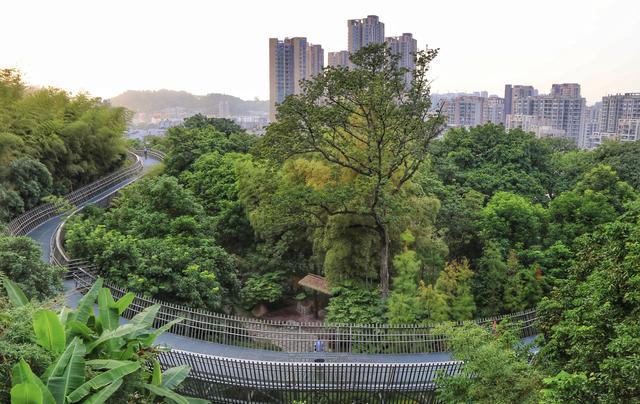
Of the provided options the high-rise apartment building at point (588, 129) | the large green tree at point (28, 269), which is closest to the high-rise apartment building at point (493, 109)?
the high-rise apartment building at point (588, 129)

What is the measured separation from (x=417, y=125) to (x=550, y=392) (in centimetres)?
968

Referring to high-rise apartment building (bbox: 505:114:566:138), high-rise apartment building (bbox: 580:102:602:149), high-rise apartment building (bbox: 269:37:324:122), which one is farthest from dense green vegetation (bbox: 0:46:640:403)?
high-rise apartment building (bbox: 580:102:602:149)

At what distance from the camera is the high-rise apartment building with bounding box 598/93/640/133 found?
7205 centimetres

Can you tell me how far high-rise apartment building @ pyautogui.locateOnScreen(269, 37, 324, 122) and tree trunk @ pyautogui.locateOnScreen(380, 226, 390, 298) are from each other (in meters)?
48.1

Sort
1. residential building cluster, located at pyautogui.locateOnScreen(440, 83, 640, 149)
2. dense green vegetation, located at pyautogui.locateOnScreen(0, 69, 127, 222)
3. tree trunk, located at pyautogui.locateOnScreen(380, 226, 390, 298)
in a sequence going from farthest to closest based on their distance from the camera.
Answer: residential building cluster, located at pyautogui.locateOnScreen(440, 83, 640, 149)
dense green vegetation, located at pyautogui.locateOnScreen(0, 69, 127, 222)
tree trunk, located at pyautogui.locateOnScreen(380, 226, 390, 298)

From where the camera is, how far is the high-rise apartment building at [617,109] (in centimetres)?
7205

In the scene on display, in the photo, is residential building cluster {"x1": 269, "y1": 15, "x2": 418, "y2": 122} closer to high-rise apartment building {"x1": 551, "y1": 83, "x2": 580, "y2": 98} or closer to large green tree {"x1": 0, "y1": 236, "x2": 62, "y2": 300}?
high-rise apartment building {"x1": 551, "y1": 83, "x2": 580, "y2": 98}

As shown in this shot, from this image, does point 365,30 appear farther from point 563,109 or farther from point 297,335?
point 297,335

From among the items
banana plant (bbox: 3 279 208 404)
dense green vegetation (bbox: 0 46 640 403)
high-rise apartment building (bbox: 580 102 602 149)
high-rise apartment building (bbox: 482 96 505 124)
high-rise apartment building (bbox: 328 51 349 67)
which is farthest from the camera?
high-rise apartment building (bbox: 580 102 602 149)

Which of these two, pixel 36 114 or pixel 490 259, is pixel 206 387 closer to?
pixel 490 259

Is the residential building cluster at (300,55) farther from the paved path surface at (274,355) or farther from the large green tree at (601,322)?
the large green tree at (601,322)

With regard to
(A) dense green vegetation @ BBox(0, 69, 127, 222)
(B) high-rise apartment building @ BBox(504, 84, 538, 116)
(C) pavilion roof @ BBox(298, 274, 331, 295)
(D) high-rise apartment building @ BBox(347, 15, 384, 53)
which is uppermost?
(D) high-rise apartment building @ BBox(347, 15, 384, 53)

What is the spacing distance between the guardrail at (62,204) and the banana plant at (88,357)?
30.6ft

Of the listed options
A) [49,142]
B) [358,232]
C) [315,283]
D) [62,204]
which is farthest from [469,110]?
[62,204]
